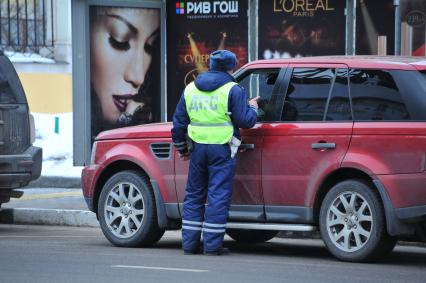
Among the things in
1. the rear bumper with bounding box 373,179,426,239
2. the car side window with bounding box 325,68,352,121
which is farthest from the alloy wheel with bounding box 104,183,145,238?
the rear bumper with bounding box 373,179,426,239

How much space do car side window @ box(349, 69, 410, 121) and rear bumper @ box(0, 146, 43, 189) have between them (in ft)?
13.8

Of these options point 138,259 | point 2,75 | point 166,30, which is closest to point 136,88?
point 166,30

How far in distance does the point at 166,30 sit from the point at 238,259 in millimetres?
7573

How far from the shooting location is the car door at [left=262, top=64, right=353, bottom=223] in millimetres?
7879

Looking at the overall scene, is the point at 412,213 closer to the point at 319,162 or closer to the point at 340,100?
the point at 319,162

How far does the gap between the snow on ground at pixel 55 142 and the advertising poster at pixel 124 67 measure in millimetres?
1118

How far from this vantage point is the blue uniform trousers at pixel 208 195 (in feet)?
27.0

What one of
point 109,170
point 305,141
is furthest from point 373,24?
point 305,141

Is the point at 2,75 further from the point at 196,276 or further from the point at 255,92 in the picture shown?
the point at 196,276

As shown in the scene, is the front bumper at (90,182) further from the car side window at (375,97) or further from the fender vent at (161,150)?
the car side window at (375,97)

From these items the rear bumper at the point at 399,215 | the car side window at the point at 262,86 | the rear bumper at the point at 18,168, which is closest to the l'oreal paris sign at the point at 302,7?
the rear bumper at the point at 18,168

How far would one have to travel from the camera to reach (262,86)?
857 cm

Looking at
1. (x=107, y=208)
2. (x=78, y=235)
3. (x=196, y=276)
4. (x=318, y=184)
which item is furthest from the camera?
(x=78, y=235)

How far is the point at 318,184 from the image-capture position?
792cm
